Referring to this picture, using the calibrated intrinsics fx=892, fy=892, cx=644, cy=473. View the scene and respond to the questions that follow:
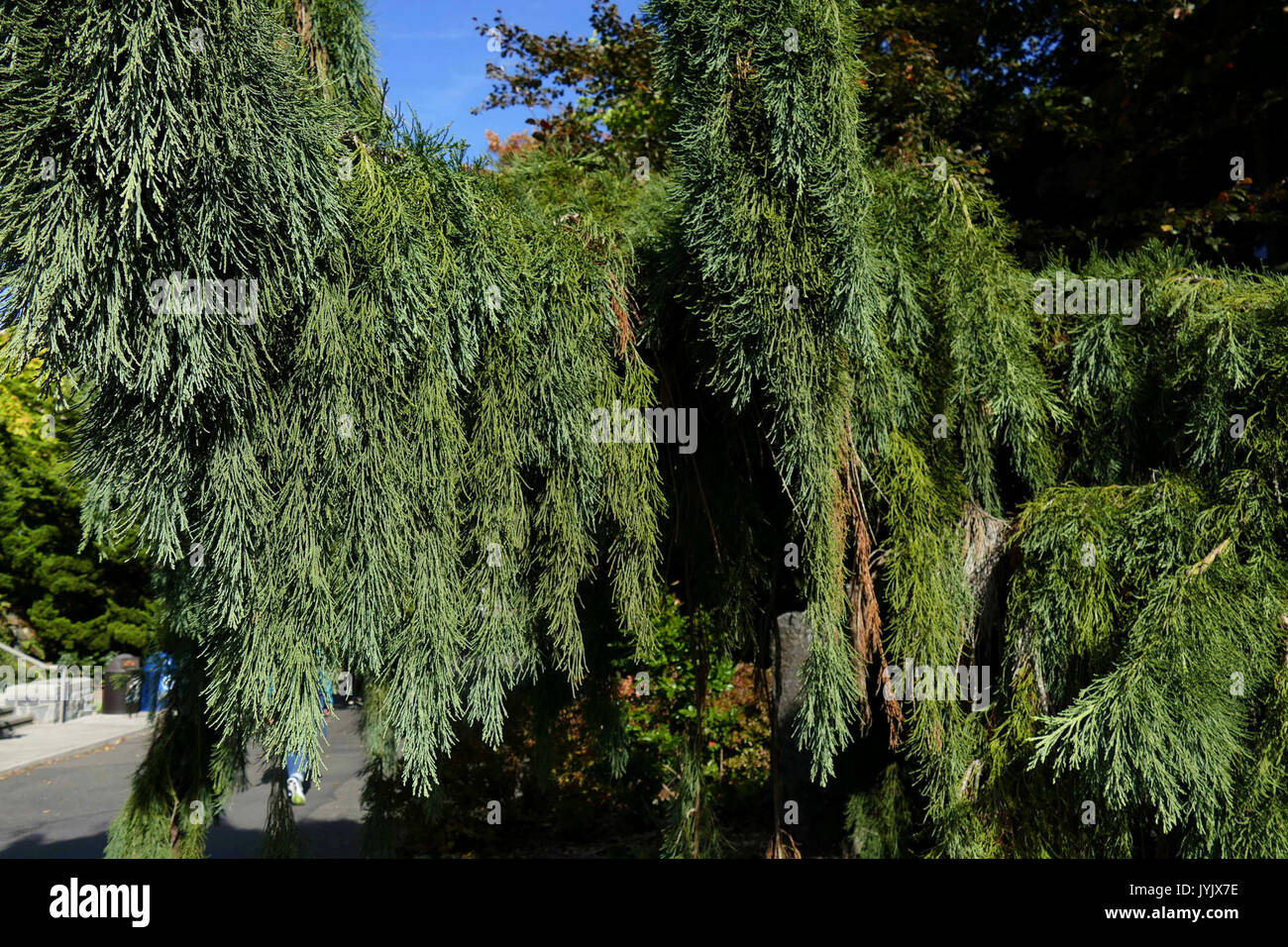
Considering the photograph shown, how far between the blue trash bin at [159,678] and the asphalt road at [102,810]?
138 cm

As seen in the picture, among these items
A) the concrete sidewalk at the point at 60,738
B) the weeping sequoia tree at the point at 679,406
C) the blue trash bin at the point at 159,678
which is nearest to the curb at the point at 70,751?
the concrete sidewalk at the point at 60,738

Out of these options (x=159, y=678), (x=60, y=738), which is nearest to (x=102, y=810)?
(x=60, y=738)

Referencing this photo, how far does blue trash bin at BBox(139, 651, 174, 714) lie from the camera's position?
3723 mm

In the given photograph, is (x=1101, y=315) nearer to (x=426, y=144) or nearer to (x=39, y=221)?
(x=426, y=144)

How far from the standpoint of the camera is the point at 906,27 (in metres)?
7.34

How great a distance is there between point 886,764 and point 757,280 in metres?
2.47

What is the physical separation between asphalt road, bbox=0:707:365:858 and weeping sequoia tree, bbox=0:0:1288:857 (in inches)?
128

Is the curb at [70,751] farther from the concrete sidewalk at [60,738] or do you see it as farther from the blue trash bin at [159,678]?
the blue trash bin at [159,678]

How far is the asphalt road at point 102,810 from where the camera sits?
250 inches

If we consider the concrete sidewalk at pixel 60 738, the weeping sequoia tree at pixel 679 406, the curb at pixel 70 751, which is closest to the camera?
the weeping sequoia tree at pixel 679 406

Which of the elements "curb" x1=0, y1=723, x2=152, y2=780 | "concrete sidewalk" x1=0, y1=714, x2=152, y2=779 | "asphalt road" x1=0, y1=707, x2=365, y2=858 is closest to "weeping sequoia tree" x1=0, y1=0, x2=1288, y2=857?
"asphalt road" x1=0, y1=707, x2=365, y2=858

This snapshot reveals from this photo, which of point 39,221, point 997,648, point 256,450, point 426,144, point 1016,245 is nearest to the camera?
point 39,221

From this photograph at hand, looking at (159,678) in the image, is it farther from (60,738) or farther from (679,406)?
(60,738)
